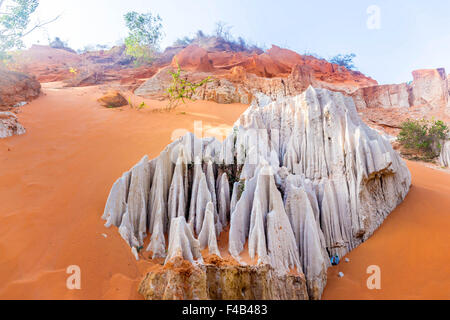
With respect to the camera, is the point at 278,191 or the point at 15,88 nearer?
the point at 278,191

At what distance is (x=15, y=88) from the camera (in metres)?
11.0

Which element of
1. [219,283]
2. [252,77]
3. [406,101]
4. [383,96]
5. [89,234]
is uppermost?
[252,77]

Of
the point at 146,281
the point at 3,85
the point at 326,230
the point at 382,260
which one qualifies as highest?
the point at 3,85

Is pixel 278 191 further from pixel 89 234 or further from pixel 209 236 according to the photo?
pixel 89 234

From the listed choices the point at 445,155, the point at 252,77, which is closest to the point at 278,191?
the point at 445,155

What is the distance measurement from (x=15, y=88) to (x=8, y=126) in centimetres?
652

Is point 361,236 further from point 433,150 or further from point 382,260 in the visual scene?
point 433,150

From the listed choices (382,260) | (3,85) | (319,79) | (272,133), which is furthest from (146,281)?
(319,79)

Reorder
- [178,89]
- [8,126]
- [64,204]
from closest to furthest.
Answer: [64,204] → [8,126] → [178,89]

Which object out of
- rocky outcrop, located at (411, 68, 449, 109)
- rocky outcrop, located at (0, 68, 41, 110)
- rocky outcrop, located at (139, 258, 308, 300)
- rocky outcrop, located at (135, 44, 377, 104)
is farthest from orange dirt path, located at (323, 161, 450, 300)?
rocky outcrop, located at (411, 68, 449, 109)

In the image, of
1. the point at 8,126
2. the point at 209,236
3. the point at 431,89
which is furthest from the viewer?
the point at 431,89

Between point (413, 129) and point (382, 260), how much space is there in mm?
12847

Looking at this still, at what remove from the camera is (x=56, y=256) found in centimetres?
305

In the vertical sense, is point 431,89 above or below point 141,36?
below
